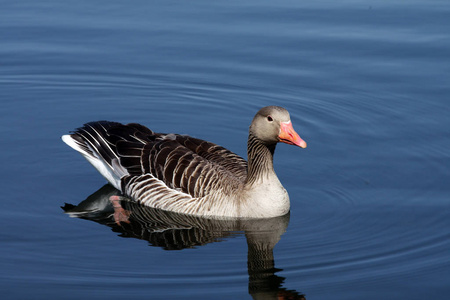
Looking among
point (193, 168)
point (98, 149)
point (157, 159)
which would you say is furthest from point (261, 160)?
point (98, 149)

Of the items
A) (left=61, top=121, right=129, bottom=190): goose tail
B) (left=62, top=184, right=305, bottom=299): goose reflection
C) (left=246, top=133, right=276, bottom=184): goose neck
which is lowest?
(left=62, top=184, right=305, bottom=299): goose reflection

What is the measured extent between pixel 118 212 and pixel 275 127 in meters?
3.02

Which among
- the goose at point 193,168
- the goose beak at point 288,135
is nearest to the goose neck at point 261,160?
the goose at point 193,168

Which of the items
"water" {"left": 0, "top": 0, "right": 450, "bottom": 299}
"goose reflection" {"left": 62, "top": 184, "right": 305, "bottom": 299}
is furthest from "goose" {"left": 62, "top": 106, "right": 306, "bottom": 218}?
"water" {"left": 0, "top": 0, "right": 450, "bottom": 299}

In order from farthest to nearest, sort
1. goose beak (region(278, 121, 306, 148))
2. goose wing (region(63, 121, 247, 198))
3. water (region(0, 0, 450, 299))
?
goose wing (region(63, 121, 247, 198)) < goose beak (region(278, 121, 306, 148)) < water (region(0, 0, 450, 299))

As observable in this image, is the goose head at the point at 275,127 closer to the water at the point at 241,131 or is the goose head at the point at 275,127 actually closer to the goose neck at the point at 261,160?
the goose neck at the point at 261,160

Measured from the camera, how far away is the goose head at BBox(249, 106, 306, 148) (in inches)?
453

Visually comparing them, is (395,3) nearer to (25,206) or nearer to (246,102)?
(246,102)

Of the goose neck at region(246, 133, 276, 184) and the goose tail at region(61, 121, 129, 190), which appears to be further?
the goose tail at region(61, 121, 129, 190)

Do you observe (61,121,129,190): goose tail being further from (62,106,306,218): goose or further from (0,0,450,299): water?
(0,0,450,299): water

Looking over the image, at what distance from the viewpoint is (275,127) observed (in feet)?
38.1

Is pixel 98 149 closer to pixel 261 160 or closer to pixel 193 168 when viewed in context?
pixel 193 168

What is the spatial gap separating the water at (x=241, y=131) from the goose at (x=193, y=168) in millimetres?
313

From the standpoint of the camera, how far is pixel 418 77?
16922 mm
